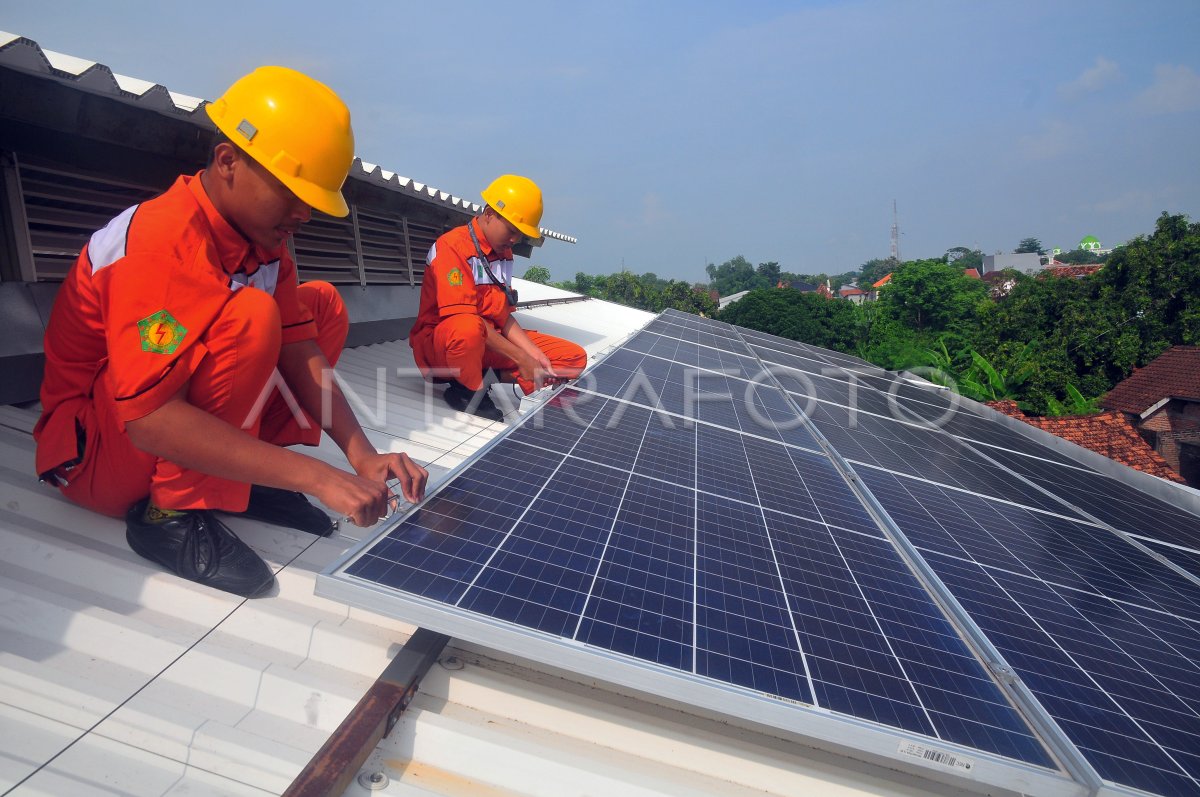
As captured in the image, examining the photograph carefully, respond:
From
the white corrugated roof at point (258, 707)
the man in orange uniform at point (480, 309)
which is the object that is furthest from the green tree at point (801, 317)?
the white corrugated roof at point (258, 707)

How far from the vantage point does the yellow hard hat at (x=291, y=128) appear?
260 cm

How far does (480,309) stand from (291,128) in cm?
325

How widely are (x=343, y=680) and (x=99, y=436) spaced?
4.69 ft

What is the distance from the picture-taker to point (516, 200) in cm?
606

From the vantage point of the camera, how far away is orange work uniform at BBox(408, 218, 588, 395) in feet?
18.1

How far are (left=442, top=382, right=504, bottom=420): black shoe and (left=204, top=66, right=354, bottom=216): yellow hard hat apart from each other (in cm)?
311

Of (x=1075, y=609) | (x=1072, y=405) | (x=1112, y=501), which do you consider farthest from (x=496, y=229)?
(x=1072, y=405)

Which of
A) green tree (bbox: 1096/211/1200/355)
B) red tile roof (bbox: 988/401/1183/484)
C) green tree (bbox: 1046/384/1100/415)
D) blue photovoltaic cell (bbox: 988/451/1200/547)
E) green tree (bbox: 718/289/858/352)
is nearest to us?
blue photovoltaic cell (bbox: 988/451/1200/547)

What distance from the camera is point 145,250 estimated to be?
246cm

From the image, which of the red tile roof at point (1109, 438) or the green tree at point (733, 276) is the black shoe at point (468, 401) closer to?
the red tile roof at point (1109, 438)

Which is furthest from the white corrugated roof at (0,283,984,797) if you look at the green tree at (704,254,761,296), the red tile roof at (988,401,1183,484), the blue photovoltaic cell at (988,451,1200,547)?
the green tree at (704,254,761,296)

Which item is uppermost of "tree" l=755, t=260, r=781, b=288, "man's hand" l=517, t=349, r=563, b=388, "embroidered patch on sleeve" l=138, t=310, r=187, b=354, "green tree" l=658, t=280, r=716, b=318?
"tree" l=755, t=260, r=781, b=288

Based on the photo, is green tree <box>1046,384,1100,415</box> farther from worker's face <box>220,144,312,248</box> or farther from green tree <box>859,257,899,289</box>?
green tree <box>859,257,899,289</box>

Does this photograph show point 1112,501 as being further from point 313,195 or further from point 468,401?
point 313,195
